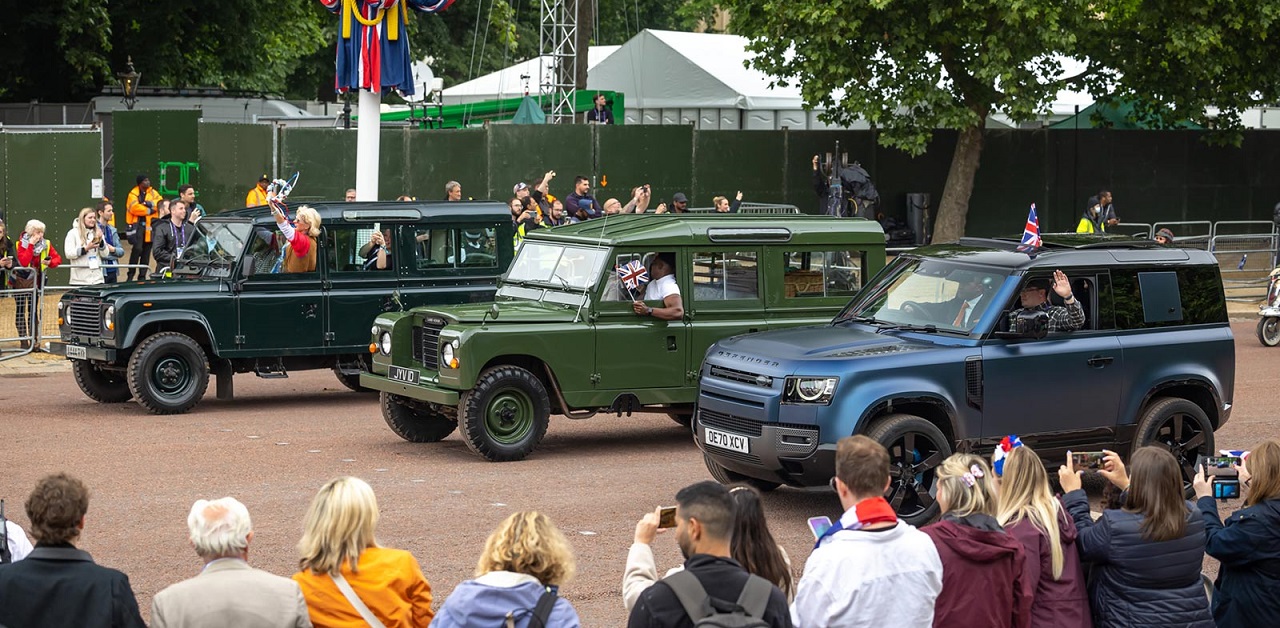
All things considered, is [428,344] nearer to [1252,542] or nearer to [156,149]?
[1252,542]

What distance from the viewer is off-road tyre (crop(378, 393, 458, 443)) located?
46.3ft

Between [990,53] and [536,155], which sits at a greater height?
[990,53]

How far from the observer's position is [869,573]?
562 cm

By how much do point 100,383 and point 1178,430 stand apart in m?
10.9

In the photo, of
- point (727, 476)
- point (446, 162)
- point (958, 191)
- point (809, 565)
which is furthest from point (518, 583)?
point (958, 191)

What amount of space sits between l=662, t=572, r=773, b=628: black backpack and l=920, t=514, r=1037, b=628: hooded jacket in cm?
118

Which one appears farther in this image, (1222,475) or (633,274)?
(633,274)

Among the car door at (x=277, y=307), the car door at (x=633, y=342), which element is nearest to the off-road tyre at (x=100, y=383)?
the car door at (x=277, y=307)

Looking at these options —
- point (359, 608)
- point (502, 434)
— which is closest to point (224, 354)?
point (502, 434)

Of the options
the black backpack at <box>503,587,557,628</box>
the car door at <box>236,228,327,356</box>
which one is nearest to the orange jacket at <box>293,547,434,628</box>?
the black backpack at <box>503,587,557,628</box>

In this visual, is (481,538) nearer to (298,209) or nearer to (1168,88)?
(298,209)

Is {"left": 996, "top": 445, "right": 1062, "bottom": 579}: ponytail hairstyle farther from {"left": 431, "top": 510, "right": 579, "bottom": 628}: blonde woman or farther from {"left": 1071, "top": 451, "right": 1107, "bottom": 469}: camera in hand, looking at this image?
{"left": 431, "top": 510, "right": 579, "bottom": 628}: blonde woman

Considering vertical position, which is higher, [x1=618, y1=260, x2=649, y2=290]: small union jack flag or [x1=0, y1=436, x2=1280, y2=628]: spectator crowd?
[x1=618, y1=260, x2=649, y2=290]: small union jack flag

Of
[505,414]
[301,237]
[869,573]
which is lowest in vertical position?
[505,414]
